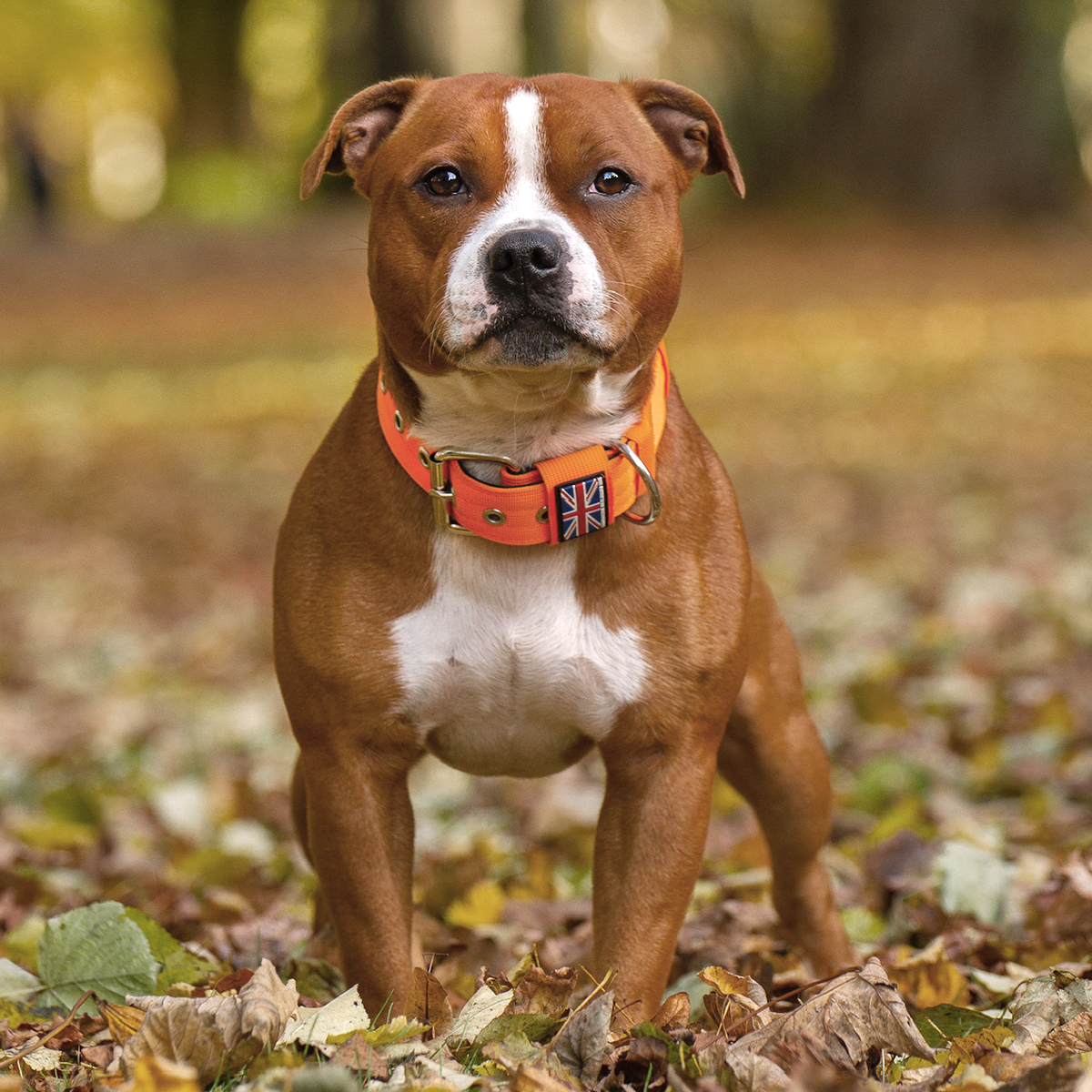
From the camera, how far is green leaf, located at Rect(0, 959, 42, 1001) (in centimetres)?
291

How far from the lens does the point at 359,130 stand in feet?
10.3

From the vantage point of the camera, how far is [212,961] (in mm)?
3195

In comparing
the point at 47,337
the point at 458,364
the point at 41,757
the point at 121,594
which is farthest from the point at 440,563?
the point at 47,337

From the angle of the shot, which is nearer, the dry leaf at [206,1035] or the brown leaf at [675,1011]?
the dry leaf at [206,1035]

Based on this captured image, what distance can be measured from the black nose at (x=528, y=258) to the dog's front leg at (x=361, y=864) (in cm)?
90

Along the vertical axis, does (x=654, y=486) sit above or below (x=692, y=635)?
above

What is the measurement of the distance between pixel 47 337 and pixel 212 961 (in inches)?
610

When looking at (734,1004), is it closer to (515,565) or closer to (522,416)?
(515,565)

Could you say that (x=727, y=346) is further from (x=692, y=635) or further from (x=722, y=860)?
(x=692, y=635)

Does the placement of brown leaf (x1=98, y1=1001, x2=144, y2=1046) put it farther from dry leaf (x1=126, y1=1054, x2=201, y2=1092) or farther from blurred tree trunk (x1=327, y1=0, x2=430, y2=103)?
blurred tree trunk (x1=327, y1=0, x2=430, y2=103)

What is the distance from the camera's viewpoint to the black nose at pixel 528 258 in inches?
104

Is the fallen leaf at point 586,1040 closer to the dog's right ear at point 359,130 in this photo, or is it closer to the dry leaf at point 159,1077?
the dry leaf at point 159,1077

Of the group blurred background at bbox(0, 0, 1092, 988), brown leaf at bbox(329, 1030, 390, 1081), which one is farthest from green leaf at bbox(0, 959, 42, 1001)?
brown leaf at bbox(329, 1030, 390, 1081)

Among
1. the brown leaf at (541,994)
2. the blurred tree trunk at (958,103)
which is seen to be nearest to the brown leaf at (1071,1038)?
the brown leaf at (541,994)
